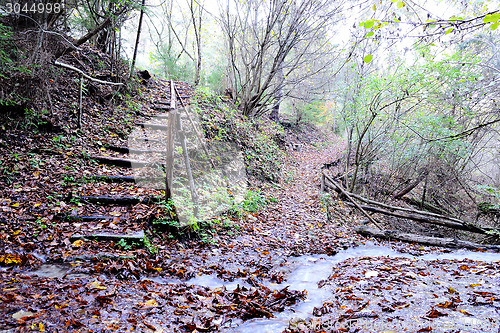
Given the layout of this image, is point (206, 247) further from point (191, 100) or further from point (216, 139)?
point (191, 100)

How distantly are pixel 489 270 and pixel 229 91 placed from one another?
10677 millimetres

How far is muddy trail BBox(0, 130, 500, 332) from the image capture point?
1.99 m

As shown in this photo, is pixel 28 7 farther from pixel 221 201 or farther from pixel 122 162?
pixel 221 201

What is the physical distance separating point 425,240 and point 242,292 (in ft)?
16.0

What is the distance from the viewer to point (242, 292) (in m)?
2.89

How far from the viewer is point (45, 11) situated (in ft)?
16.5

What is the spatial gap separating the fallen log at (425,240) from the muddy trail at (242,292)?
2.70 feet

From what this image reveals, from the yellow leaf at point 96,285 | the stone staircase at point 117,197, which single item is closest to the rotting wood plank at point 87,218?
the stone staircase at point 117,197

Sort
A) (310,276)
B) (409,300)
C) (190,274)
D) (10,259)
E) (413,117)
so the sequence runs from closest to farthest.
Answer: (409,300)
(10,259)
(190,274)
(310,276)
(413,117)

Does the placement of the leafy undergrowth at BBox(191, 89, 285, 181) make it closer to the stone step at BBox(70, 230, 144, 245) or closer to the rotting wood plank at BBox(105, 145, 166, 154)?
the rotting wood plank at BBox(105, 145, 166, 154)

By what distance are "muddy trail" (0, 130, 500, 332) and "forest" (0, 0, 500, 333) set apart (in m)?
0.02

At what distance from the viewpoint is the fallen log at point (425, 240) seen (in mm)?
5293

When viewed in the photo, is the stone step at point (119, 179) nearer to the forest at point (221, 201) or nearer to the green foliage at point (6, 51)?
the forest at point (221, 201)

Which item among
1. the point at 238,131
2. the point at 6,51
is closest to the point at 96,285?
the point at 6,51
